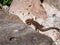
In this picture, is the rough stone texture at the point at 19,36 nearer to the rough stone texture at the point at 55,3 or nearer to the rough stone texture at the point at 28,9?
the rough stone texture at the point at 28,9

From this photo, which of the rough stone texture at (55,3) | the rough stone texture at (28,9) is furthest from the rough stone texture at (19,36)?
the rough stone texture at (55,3)

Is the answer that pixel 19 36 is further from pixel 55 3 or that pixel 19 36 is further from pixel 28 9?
pixel 55 3

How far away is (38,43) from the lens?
4.72m

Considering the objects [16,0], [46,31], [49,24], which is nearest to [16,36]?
[46,31]

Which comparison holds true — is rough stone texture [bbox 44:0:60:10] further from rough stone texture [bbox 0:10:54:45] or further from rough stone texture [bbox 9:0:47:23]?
rough stone texture [bbox 0:10:54:45]

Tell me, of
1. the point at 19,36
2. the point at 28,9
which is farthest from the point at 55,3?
the point at 19,36

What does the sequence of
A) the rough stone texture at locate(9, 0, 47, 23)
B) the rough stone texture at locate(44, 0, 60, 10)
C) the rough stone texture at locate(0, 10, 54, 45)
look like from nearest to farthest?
the rough stone texture at locate(0, 10, 54, 45) → the rough stone texture at locate(9, 0, 47, 23) → the rough stone texture at locate(44, 0, 60, 10)

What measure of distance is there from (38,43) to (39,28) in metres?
1.96

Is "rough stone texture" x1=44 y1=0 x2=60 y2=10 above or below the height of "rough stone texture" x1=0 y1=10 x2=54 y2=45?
below

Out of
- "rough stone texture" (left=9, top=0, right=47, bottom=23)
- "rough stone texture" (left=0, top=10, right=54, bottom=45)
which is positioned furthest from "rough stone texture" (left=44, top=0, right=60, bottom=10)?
"rough stone texture" (left=0, top=10, right=54, bottom=45)

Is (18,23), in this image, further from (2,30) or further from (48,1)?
(48,1)

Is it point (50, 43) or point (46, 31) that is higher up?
point (50, 43)

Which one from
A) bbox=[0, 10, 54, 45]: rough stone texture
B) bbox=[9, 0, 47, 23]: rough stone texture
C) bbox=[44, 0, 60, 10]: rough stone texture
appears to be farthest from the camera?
bbox=[44, 0, 60, 10]: rough stone texture

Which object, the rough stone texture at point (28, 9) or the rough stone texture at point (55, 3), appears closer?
the rough stone texture at point (28, 9)
